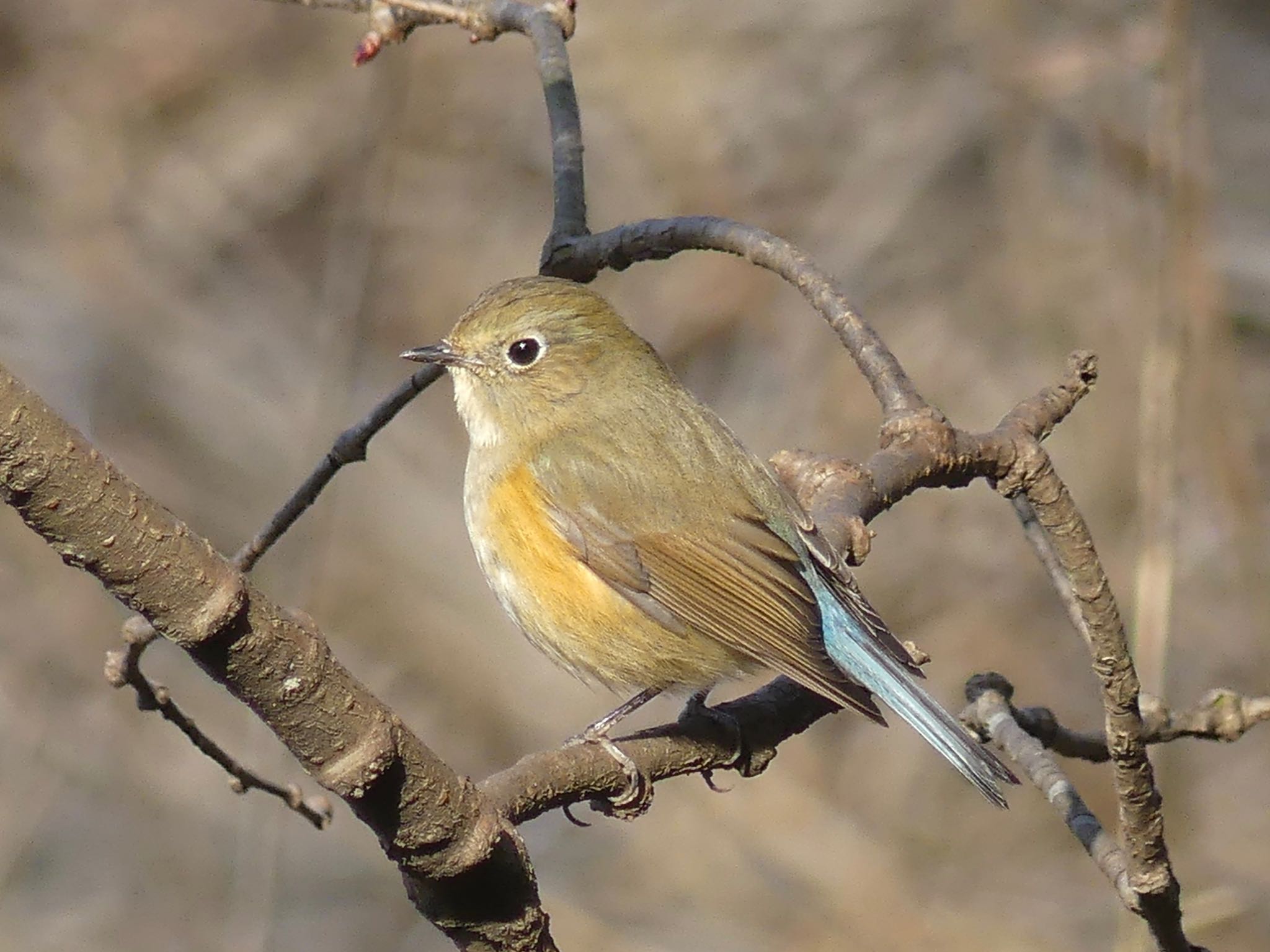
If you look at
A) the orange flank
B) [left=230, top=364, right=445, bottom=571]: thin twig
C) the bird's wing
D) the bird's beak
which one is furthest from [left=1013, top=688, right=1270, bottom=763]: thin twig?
the bird's beak

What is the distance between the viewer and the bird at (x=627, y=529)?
11.0ft

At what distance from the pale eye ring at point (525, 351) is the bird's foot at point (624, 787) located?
116 cm

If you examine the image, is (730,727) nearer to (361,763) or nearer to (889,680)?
(889,680)

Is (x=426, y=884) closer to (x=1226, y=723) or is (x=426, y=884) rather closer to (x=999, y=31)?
(x=1226, y=723)

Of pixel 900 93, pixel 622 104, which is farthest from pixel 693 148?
pixel 900 93

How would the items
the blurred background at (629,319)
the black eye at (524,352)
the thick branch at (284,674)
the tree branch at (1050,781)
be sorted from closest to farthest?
the thick branch at (284,674), the tree branch at (1050,781), the black eye at (524,352), the blurred background at (629,319)

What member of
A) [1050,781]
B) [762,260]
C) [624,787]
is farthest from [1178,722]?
[762,260]

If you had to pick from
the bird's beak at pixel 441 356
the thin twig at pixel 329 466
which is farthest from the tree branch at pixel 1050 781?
the bird's beak at pixel 441 356

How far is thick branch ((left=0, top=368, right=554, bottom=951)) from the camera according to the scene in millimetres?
1455

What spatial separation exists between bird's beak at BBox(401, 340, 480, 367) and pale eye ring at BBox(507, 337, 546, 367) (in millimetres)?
83

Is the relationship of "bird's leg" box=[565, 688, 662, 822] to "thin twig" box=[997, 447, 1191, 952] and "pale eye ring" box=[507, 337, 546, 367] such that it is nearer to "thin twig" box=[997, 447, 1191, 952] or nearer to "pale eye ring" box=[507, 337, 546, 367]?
"thin twig" box=[997, 447, 1191, 952]

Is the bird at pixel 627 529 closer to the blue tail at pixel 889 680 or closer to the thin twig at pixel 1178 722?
the blue tail at pixel 889 680

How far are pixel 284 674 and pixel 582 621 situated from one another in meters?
1.77

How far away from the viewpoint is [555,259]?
354 cm
